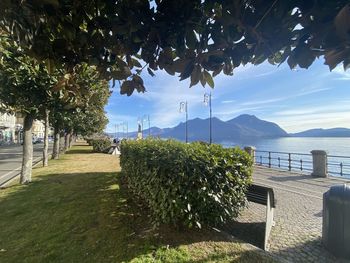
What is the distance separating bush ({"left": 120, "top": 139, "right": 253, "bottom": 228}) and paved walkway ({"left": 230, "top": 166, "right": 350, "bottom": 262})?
974 millimetres

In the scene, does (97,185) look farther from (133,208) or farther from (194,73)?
(194,73)

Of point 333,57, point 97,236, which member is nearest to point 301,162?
point 97,236

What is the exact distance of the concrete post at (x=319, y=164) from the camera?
12823 millimetres

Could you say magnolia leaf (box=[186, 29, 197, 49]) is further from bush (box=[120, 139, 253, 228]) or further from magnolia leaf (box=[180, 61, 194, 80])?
bush (box=[120, 139, 253, 228])

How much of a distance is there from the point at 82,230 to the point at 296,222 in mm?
4735

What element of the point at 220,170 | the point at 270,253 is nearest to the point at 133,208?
the point at 220,170

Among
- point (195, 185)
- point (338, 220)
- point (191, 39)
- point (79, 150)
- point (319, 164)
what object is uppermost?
point (191, 39)

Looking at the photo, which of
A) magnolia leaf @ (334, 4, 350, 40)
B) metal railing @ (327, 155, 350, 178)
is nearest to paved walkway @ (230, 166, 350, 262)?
metal railing @ (327, 155, 350, 178)

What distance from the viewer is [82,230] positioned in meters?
5.76

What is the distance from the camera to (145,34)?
6.09 feet

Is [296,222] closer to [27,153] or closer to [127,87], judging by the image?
[127,87]

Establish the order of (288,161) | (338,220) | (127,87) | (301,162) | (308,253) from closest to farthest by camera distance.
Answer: (127,87) → (338,220) → (308,253) → (301,162) → (288,161)

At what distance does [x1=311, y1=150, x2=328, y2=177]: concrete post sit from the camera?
42.1 ft

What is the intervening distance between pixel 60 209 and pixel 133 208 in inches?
84.5
